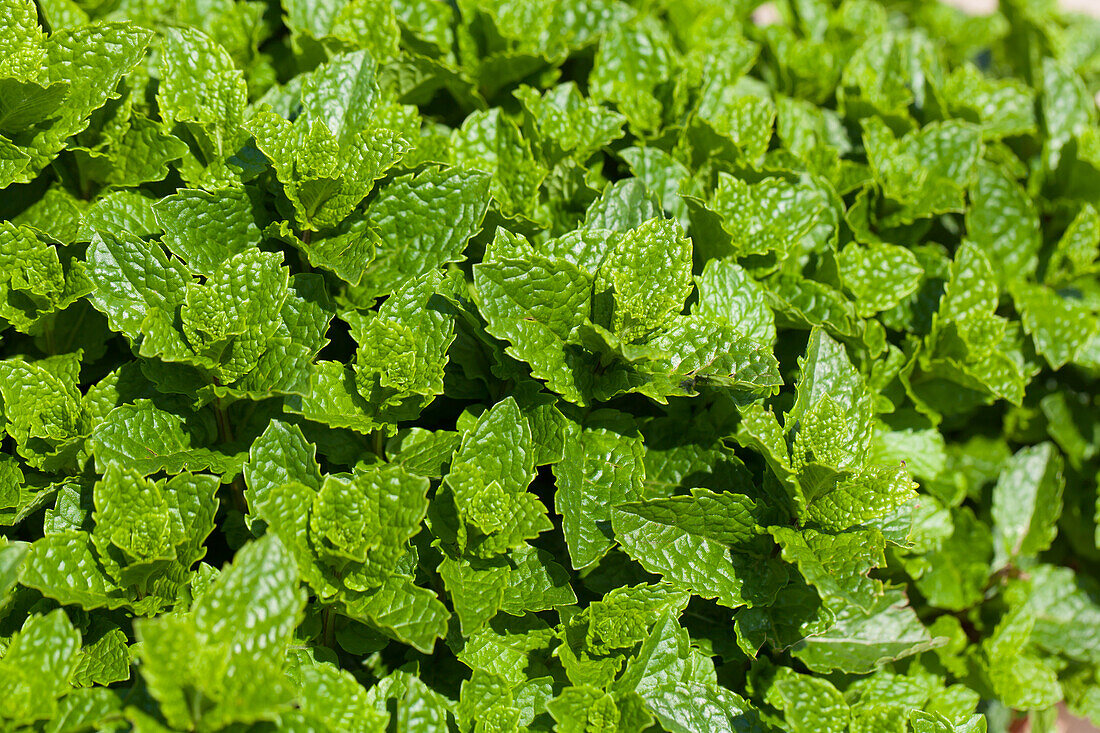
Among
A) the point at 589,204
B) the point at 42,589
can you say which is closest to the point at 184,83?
the point at 589,204

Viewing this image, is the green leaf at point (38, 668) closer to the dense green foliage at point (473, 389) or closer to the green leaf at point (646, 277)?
the dense green foliage at point (473, 389)

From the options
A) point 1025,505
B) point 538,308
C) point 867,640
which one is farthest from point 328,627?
point 1025,505

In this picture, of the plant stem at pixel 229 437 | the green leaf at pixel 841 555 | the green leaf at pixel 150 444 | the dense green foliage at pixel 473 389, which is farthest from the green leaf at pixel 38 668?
the green leaf at pixel 841 555

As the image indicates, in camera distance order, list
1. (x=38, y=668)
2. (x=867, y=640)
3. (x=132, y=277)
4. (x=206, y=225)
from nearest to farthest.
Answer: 1. (x=38, y=668)
2. (x=132, y=277)
3. (x=206, y=225)
4. (x=867, y=640)

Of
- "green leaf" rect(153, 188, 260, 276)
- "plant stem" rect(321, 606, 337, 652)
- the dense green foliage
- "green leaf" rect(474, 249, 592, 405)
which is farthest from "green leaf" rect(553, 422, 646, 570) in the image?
"green leaf" rect(153, 188, 260, 276)

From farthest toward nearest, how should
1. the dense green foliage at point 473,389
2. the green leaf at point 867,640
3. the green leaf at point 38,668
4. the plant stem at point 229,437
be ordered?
the green leaf at point 867,640
the plant stem at point 229,437
the dense green foliage at point 473,389
the green leaf at point 38,668

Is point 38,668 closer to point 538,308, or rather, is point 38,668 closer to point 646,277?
point 538,308

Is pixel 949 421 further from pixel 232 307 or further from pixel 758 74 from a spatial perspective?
pixel 232 307

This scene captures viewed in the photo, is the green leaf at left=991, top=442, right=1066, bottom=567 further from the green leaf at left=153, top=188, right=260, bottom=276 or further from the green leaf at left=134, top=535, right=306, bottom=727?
the green leaf at left=153, top=188, right=260, bottom=276
